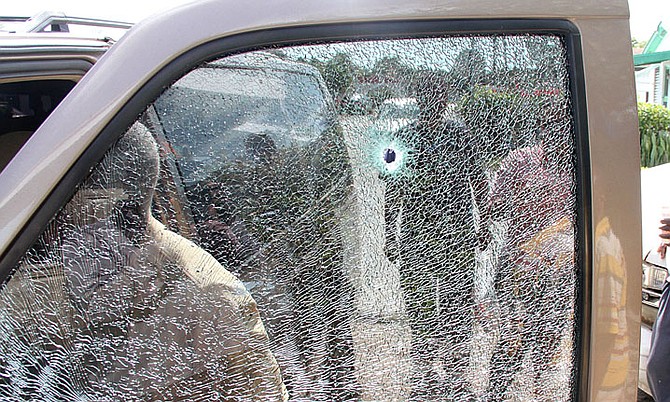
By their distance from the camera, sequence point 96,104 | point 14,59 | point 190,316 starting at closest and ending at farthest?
point 96,104
point 190,316
point 14,59

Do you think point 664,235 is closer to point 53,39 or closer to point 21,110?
point 53,39

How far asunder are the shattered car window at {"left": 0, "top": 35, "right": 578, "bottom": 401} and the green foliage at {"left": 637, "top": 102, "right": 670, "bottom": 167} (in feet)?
33.3

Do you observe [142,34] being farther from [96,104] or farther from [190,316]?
[190,316]

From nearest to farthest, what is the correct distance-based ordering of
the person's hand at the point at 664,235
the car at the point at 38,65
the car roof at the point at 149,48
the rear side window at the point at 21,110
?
the car roof at the point at 149,48 < the car at the point at 38,65 < the rear side window at the point at 21,110 < the person's hand at the point at 664,235

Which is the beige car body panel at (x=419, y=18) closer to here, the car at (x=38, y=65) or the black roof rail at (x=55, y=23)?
the car at (x=38, y=65)

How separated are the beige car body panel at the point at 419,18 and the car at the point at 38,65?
53 centimetres

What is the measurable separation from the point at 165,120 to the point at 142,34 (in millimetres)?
159

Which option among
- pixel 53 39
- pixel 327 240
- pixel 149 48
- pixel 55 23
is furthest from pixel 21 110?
pixel 327 240

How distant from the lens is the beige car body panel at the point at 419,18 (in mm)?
903

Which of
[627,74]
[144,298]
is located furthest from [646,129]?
[144,298]

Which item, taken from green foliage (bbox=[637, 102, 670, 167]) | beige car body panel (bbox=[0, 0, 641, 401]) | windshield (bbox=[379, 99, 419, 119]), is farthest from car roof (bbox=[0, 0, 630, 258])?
green foliage (bbox=[637, 102, 670, 167])

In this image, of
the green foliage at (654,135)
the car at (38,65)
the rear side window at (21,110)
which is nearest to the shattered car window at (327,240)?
the car at (38,65)

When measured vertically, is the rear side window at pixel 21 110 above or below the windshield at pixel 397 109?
above

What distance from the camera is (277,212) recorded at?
39.8 inches
